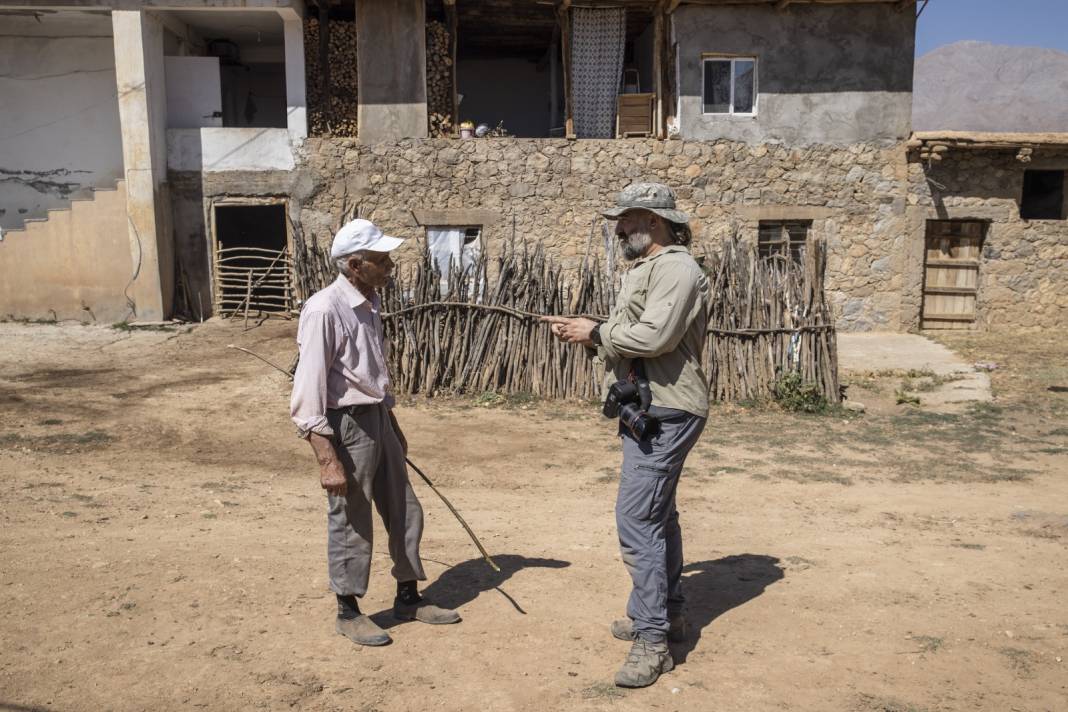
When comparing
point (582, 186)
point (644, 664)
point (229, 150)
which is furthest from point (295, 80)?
point (644, 664)

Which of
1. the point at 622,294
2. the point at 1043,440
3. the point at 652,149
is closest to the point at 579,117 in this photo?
the point at 652,149

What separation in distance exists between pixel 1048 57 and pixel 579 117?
51.9 m

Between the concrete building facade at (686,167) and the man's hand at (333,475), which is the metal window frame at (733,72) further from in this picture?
the man's hand at (333,475)

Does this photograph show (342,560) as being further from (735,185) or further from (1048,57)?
(1048,57)

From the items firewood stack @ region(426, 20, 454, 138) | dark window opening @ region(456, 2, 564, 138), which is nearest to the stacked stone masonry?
firewood stack @ region(426, 20, 454, 138)

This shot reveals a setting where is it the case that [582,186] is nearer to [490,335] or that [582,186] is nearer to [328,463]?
[490,335]

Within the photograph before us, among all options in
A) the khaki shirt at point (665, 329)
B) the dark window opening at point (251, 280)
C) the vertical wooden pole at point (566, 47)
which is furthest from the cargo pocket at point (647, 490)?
the vertical wooden pole at point (566, 47)

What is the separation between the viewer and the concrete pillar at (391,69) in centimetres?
1302

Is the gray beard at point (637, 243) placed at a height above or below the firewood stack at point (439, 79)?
below

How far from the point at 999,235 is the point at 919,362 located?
3.68 m

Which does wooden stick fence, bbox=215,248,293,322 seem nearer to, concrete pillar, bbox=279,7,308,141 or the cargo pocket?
concrete pillar, bbox=279,7,308,141

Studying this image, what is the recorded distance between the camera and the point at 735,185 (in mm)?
13156

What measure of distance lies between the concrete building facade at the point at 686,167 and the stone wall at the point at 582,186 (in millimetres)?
21

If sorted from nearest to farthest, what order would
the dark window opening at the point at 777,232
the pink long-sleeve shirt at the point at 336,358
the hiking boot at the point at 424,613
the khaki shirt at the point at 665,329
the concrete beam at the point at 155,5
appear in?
1. the khaki shirt at the point at 665,329
2. the pink long-sleeve shirt at the point at 336,358
3. the hiking boot at the point at 424,613
4. the concrete beam at the point at 155,5
5. the dark window opening at the point at 777,232
